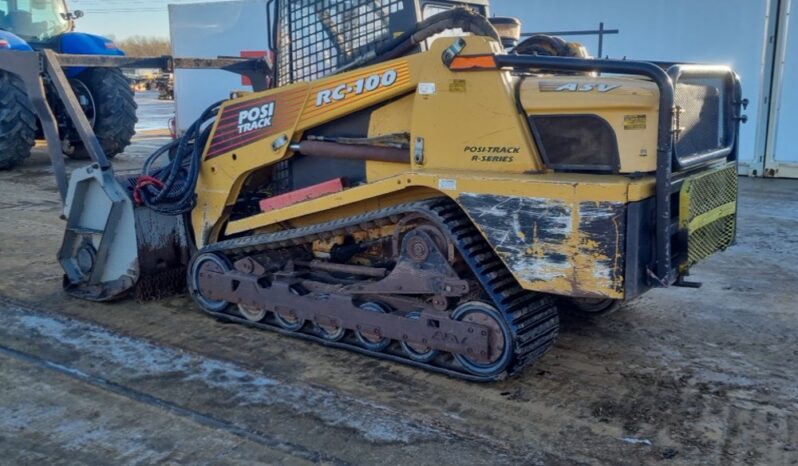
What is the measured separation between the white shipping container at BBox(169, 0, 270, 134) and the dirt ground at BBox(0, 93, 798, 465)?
10.5 meters

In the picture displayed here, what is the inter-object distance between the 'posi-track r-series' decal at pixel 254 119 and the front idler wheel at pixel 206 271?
0.65 meters

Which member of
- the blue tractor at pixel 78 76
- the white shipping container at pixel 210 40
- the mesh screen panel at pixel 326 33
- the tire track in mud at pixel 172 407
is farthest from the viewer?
the white shipping container at pixel 210 40

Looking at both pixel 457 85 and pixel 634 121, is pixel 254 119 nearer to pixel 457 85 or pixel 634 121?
pixel 457 85

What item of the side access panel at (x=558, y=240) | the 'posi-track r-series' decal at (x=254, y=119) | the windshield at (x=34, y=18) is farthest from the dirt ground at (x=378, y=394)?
the windshield at (x=34, y=18)

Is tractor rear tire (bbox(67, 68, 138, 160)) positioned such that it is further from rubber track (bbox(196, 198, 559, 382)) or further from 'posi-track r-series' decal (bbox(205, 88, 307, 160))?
rubber track (bbox(196, 198, 559, 382))

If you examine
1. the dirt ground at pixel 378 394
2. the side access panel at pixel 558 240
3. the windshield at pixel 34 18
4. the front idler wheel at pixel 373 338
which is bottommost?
the dirt ground at pixel 378 394

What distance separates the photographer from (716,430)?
137 inches

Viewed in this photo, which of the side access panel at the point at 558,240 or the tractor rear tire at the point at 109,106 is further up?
the tractor rear tire at the point at 109,106

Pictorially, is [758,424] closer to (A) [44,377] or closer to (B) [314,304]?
(B) [314,304]

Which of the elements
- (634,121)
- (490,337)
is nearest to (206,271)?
(490,337)

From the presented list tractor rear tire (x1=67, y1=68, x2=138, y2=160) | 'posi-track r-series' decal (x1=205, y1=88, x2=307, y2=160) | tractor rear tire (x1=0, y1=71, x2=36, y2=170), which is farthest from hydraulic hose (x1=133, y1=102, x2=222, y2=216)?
tractor rear tire (x1=67, y1=68, x2=138, y2=160)

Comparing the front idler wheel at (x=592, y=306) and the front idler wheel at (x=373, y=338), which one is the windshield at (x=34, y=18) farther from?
the front idler wheel at (x=592, y=306)

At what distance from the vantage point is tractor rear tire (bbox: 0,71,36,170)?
1028 cm

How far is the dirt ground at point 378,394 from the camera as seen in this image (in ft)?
10.9
